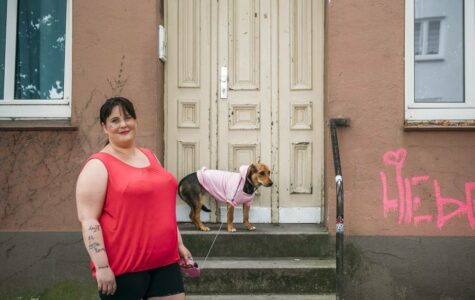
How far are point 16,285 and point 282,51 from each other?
12.4ft

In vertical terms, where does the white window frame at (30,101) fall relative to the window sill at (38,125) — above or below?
above

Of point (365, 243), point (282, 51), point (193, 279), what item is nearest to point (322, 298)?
point (365, 243)

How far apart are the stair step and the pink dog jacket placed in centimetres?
83

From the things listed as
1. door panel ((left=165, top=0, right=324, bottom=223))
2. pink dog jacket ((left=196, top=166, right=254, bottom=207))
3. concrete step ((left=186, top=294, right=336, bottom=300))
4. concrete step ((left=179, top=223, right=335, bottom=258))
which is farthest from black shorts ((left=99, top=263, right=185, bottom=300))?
door panel ((left=165, top=0, right=324, bottom=223))

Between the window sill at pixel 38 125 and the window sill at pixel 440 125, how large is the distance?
3441 mm

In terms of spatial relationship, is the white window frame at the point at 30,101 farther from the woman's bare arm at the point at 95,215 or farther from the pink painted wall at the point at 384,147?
the woman's bare arm at the point at 95,215

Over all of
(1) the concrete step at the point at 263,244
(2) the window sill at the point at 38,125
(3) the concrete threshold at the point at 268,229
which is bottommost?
(1) the concrete step at the point at 263,244

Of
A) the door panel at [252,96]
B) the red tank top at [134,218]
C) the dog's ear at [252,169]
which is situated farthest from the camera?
the door panel at [252,96]

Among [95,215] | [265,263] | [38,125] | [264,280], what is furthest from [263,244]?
[95,215]

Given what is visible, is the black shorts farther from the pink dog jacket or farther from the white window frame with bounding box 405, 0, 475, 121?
the white window frame with bounding box 405, 0, 475, 121

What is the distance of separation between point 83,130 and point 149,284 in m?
3.12

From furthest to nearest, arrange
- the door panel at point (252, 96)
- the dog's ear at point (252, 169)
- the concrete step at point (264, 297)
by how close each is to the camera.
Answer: the door panel at point (252, 96)
the dog's ear at point (252, 169)
the concrete step at point (264, 297)

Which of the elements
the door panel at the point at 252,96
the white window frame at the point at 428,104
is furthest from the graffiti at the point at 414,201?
the door panel at the point at 252,96

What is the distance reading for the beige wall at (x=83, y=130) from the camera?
5.80 meters
